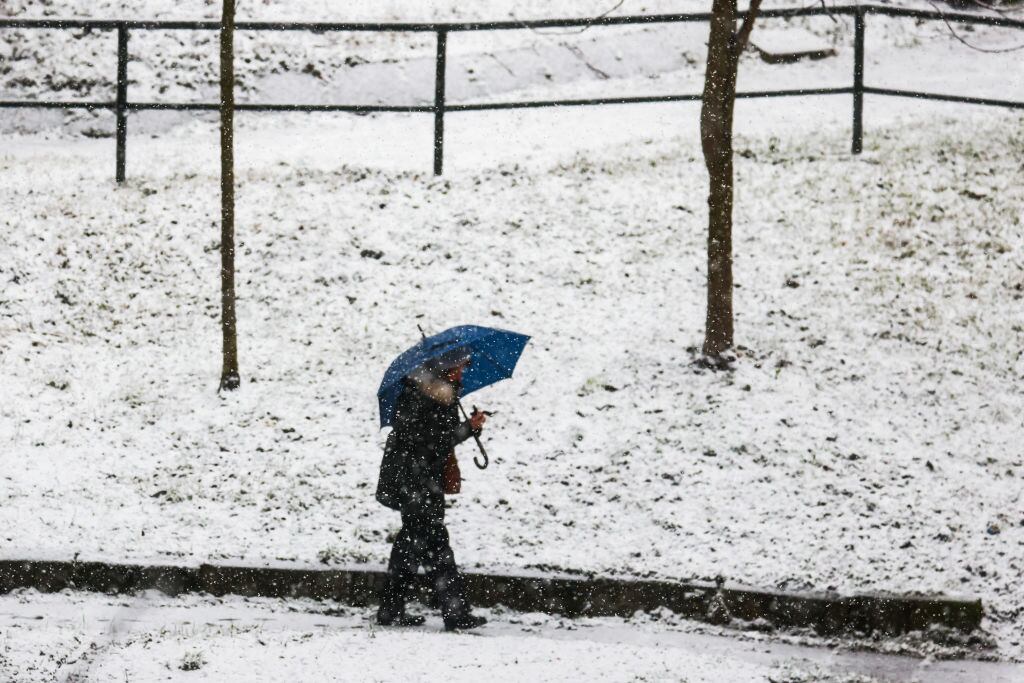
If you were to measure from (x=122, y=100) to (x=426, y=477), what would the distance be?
6.29m

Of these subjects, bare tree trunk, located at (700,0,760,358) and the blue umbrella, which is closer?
the blue umbrella

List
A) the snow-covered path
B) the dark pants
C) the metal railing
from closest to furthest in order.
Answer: the snow-covered path → the dark pants → the metal railing

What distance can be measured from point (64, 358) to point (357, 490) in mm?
2709

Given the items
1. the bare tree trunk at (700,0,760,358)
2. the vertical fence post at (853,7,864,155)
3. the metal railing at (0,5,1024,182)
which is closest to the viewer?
the bare tree trunk at (700,0,760,358)

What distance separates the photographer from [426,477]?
6211 millimetres

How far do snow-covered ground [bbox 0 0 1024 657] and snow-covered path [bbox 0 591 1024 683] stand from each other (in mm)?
381

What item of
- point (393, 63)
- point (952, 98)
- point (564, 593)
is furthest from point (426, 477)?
point (393, 63)

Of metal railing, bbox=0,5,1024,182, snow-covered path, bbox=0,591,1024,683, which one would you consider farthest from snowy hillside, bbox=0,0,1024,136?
snow-covered path, bbox=0,591,1024,683

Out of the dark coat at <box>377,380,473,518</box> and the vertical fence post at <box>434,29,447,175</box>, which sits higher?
the vertical fence post at <box>434,29,447,175</box>

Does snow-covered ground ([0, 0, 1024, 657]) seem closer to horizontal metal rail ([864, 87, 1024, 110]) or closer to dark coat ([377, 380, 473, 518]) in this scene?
horizontal metal rail ([864, 87, 1024, 110])

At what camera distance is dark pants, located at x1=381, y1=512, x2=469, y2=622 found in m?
6.28

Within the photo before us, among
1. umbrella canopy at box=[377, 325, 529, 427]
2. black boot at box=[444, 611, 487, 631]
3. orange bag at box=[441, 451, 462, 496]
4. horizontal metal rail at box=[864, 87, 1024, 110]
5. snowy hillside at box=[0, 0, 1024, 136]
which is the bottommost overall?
black boot at box=[444, 611, 487, 631]

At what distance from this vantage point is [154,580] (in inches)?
267

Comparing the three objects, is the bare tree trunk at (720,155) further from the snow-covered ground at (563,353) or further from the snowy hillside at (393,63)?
the snowy hillside at (393,63)
